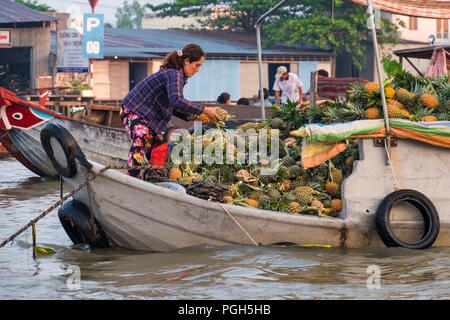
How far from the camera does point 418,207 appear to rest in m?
5.77

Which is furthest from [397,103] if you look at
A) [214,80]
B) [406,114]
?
[214,80]

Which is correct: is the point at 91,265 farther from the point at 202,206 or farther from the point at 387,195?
the point at 387,195

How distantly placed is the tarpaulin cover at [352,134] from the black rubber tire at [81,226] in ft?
5.81

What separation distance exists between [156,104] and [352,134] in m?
1.69

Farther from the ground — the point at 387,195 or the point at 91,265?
the point at 387,195

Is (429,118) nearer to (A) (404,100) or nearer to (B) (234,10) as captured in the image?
(A) (404,100)

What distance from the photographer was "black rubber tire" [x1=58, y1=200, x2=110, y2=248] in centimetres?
562

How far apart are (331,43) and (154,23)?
2294 cm

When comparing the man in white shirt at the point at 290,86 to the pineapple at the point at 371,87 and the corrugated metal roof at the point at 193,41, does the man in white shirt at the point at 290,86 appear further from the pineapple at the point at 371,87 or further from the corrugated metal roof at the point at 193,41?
the corrugated metal roof at the point at 193,41

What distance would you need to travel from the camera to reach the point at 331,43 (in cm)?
2791

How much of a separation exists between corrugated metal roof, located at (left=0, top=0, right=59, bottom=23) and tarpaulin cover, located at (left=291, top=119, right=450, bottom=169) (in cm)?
1947
